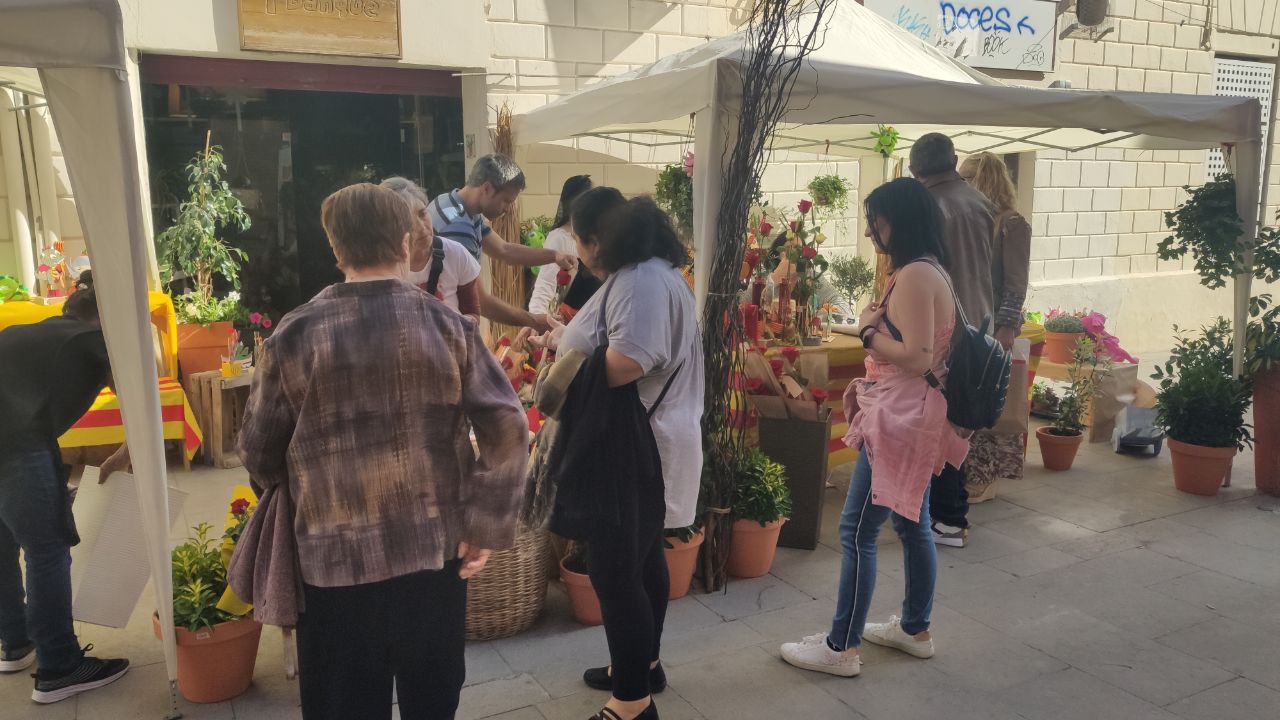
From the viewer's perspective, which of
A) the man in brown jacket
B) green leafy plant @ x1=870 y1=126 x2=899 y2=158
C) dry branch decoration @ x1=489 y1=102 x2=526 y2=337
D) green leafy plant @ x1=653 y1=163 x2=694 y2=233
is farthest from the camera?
dry branch decoration @ x1=489 y1=102 x2=526 y2=337

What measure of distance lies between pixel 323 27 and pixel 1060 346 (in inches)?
226

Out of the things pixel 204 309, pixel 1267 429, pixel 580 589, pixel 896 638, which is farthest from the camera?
pixel 204 309

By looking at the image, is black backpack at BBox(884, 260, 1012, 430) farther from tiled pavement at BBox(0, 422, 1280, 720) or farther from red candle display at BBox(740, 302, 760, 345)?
red candle display at BBox(740, 302, 760, 345)

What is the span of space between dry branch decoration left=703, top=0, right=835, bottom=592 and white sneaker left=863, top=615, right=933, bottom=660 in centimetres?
70

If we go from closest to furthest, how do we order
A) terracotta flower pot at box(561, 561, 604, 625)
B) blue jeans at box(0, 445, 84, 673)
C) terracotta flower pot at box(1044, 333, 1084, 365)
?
blue jeans at box(0, 445, 84, 673), terracotta flower pot at box(561, 561, 604, 625), terracotta flower pot at box(1044, 333, 1084, 365)

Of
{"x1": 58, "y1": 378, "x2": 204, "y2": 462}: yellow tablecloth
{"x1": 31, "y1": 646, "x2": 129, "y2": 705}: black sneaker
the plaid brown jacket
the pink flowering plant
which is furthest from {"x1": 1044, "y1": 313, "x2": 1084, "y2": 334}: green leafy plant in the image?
{"x1": 31, "y1": 646, "x2": 129, "y2": 705}: black sneaker

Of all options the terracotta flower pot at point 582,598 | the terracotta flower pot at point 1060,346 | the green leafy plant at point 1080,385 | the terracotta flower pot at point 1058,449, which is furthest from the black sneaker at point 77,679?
the terracotta flower pot at point 1060,346

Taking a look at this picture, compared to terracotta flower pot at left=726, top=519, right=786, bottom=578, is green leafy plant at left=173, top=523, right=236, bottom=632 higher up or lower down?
higher up

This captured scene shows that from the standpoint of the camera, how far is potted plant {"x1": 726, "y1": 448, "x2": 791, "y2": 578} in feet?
12.7

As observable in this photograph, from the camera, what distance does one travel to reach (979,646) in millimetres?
3432

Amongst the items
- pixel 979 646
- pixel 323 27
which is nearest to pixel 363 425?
pixel 979 646

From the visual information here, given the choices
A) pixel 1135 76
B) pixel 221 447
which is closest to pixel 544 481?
pixel 221 447

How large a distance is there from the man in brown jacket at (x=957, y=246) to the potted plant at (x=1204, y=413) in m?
1.55

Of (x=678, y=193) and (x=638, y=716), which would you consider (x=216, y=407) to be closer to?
(x=678, y=193)
